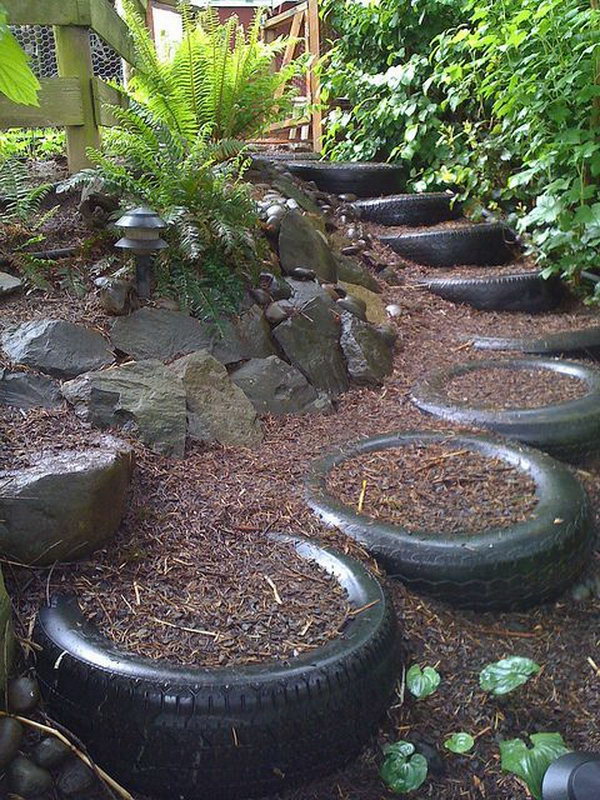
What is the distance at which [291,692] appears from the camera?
1772 millimetres

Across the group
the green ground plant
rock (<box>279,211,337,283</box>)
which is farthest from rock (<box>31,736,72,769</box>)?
the green ground plant

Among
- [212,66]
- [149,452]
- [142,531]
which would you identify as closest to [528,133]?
[212,66]

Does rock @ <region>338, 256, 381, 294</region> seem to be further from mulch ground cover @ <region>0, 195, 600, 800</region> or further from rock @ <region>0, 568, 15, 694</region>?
rock @ <region>0, 568, 15, 694</region>

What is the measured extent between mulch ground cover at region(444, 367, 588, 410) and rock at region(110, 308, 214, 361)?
1221mm

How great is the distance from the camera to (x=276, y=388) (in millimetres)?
3617

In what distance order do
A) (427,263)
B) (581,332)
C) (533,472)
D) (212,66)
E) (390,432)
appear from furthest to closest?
(427,263) → (212,66) → (581,332) → (390,432) → (533,472)

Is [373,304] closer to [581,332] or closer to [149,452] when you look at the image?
[581,332]

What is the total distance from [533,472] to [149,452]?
1437 millimetres

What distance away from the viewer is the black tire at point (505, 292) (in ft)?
16.4

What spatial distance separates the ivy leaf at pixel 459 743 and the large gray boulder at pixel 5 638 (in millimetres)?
1122

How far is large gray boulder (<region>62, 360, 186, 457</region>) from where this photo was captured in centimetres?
294

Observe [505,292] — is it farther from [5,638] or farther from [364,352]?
[5,638]

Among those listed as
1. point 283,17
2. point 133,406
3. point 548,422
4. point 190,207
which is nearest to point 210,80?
point 190,207

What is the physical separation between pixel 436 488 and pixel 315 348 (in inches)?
53.3
